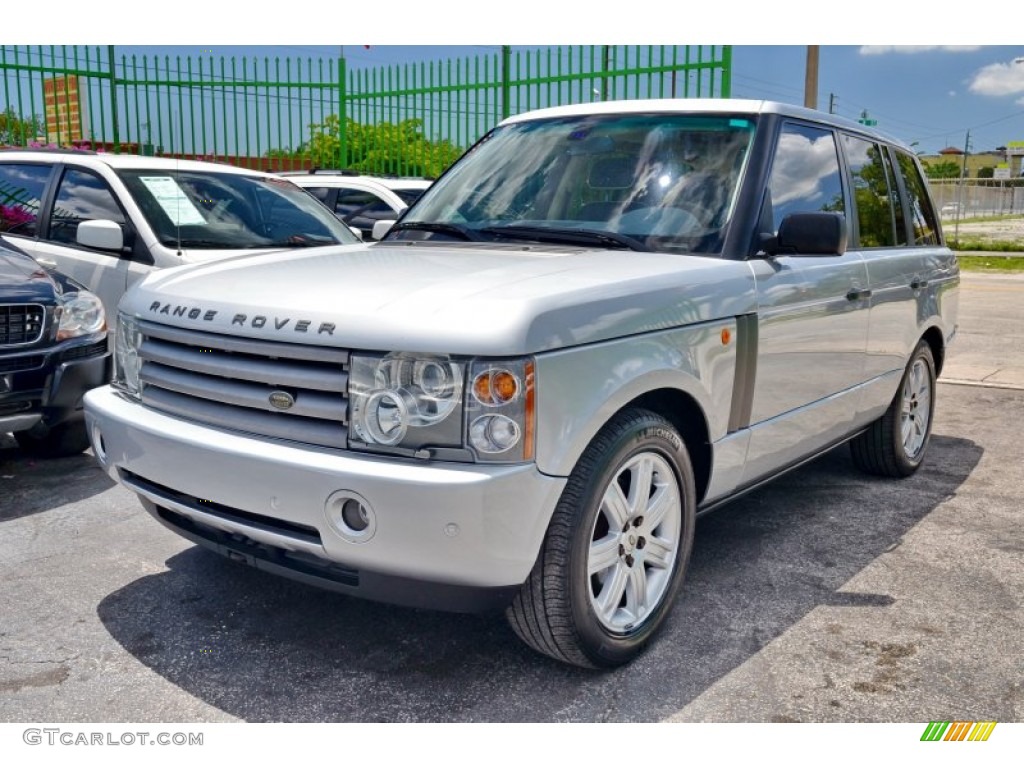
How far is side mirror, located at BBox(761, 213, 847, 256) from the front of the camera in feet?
11.8

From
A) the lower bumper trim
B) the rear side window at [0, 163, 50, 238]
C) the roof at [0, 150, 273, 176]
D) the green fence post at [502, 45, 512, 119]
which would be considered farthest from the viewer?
the green fence post at [502, 45, 512, 119]

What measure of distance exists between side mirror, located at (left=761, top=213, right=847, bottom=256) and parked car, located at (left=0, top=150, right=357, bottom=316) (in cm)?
402

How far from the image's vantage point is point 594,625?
2969mm

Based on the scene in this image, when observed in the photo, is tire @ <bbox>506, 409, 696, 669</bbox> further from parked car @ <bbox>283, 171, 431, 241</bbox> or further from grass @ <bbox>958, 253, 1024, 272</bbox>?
grass @ <bbox>958, 253, 1024, 272</bbox>

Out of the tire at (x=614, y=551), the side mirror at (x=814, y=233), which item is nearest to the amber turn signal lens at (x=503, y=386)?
the tire at (x=614, y=551)

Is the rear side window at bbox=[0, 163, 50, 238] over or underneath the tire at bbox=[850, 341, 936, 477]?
over

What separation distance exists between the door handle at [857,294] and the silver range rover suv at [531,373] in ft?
0.09

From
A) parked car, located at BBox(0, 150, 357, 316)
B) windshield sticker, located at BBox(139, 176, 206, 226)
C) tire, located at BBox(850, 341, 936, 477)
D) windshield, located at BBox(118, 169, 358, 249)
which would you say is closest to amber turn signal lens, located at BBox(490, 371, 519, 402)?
tire, located at BBox(850, 341, 936, 477)

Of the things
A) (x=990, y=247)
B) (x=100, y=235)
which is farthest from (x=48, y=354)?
(x=990, y=247)

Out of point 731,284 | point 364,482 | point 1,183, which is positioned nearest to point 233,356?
point 364,482

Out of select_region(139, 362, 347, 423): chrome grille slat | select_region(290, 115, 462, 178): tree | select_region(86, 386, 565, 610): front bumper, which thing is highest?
select_region(290, 115, 462, 178): tree

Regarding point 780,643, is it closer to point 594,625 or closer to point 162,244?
point 594,625

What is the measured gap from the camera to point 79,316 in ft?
17.5

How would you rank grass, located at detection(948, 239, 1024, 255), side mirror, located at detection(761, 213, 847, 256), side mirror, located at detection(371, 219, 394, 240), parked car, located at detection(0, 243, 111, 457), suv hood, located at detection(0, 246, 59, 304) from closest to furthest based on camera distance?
side mirror, located at detection(761, 213, 847, 256) → side mirror, located at detection(371, 219, 394, 240) → parked car, located at detection(0, 243, 111, 457) → suv hood, located at detection(0, 246, 59, 304) → grass, located at detection(948, 239, 1024, 255)
